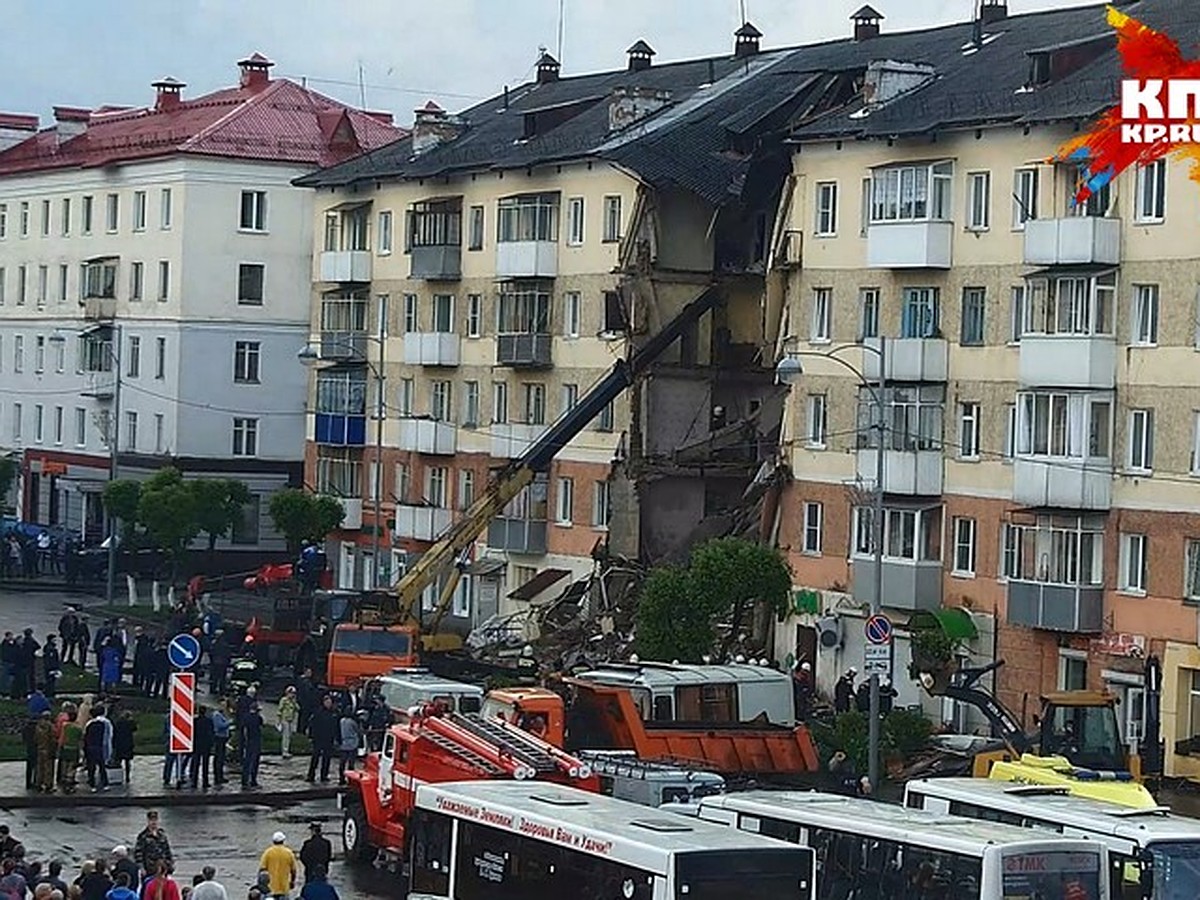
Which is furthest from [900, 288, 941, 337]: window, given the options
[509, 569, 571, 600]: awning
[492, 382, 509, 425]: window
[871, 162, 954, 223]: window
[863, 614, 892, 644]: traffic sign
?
[492, 382, 509, 425]: window

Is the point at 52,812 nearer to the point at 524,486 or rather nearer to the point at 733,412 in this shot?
the point at 524,486

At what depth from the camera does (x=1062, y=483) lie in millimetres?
53938

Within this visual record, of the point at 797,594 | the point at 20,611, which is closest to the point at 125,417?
the point at 20,611

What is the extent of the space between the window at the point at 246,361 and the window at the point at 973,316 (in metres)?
41.1

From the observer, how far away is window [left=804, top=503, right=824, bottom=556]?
203 feet

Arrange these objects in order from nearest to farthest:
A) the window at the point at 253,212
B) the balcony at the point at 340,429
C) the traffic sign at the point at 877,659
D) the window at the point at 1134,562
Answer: the traffic sign at the point at 877,659
the window at the point at 1134,562
the balcony at the point at 340,429
the window at the point at 253,212

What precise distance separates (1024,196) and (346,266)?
3257 cm

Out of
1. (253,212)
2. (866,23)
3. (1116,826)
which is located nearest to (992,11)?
(866,23)

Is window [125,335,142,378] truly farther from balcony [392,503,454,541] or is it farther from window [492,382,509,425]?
window [492,382,509,425]

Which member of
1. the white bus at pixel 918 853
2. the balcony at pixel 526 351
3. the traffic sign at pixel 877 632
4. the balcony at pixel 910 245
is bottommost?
the white bus at pixel 918 853

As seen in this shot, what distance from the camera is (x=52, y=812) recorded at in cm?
4103

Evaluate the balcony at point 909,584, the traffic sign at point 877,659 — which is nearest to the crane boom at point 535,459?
the balcony at point 909,584

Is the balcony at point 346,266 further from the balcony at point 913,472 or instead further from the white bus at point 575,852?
the white bus at point 575,852

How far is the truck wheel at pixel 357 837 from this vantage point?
37.7 m
